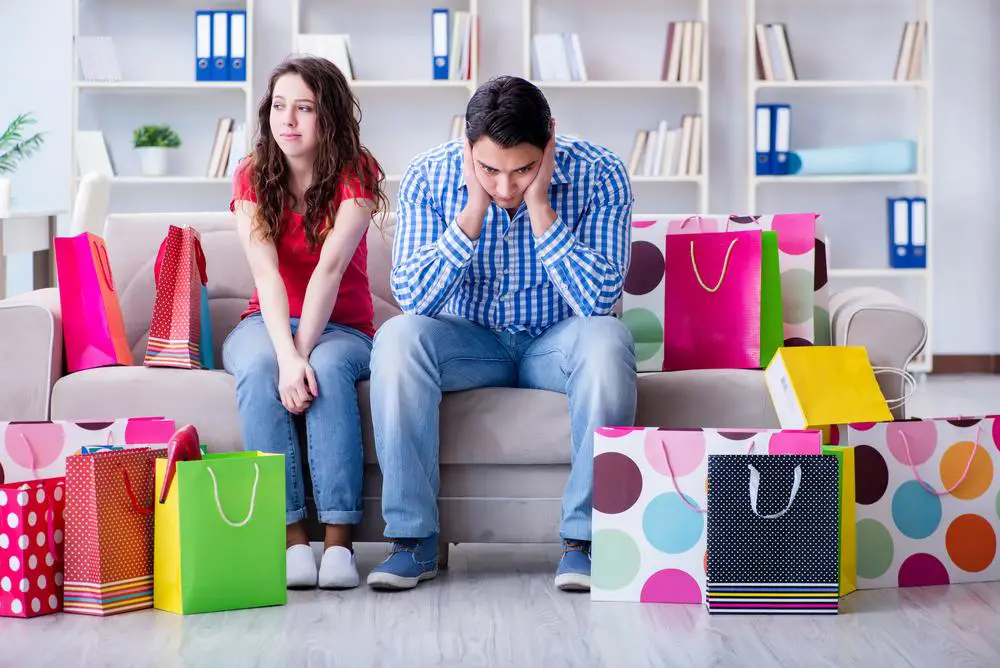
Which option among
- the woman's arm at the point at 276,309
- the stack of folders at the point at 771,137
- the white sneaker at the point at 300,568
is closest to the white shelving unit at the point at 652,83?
the stack of folders at the point at 771,137

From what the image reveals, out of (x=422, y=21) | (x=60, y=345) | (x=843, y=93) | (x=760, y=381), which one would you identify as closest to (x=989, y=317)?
(x=843, y=93)

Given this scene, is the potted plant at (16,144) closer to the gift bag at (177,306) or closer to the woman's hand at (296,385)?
the gift bag at (177,306)

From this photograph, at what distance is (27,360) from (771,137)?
12.2 ft

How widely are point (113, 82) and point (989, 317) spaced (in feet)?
13.5

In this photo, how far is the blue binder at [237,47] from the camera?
5.06 metres

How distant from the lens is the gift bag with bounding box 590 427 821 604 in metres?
1.94

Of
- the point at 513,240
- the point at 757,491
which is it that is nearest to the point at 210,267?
the point at 513,240

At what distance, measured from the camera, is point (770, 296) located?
2.37m

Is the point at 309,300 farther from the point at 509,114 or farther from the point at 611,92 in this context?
the point at 611,92

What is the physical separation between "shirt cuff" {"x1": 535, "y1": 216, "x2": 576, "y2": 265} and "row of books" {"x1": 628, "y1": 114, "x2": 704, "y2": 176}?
3.12m

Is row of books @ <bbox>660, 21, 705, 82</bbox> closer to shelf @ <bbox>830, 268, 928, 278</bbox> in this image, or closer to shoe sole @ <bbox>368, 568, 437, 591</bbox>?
shelf @ <bbox>830, 268, 928, 278</bbox>

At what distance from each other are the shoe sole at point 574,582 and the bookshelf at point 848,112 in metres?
3.63

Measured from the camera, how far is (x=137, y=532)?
187 centimetres

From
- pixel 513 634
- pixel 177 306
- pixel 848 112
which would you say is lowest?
pixel 513 634
